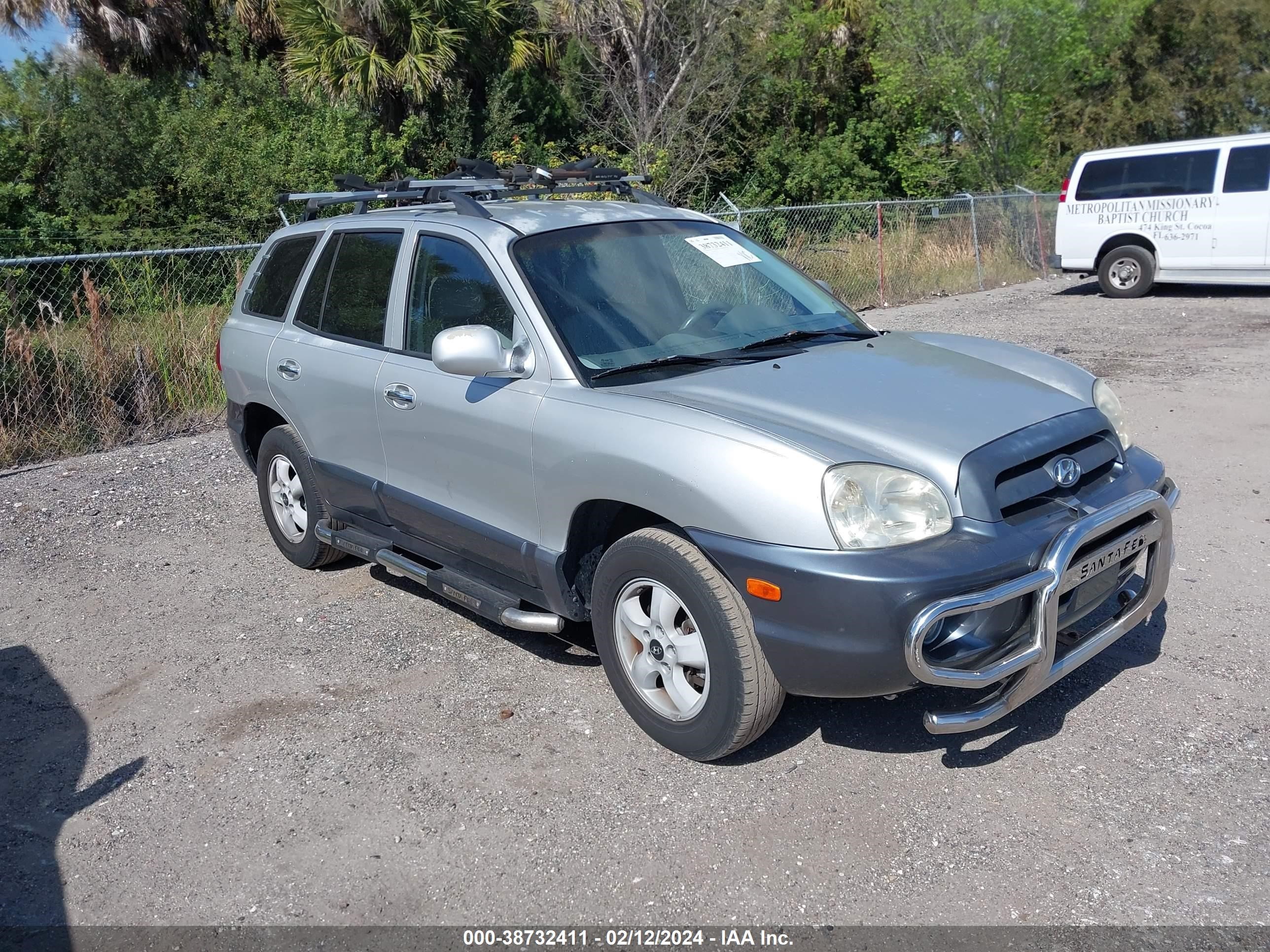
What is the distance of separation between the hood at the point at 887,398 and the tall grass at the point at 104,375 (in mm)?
6691

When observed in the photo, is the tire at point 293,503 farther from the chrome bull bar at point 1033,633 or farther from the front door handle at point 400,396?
the chrome bull bar at point 1033,633

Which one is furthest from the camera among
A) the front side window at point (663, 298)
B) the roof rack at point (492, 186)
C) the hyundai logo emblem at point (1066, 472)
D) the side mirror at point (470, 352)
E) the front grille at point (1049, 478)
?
the roof rack at point (492, 186)

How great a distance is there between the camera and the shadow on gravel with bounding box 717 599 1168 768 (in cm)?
383

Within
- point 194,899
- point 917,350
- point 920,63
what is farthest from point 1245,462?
point 920,63

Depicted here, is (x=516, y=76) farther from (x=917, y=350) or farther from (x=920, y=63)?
(x=917, y=350)

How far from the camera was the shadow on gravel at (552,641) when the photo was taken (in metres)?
4.71

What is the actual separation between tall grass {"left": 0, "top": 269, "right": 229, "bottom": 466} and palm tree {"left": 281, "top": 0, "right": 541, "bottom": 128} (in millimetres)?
8724

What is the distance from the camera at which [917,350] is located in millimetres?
4426

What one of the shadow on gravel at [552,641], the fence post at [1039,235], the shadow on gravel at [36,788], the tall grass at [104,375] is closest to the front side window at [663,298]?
the shadow on gravel at [552,641]

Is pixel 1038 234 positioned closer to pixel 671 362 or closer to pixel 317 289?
pixel 317 289

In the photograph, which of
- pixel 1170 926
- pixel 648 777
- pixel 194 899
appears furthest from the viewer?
pixel 648 777

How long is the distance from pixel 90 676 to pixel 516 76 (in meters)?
17.4

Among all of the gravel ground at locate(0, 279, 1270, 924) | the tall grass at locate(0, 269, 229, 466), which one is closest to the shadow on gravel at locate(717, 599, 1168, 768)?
the gravel ground at locate(0, 279, 1270, 924)

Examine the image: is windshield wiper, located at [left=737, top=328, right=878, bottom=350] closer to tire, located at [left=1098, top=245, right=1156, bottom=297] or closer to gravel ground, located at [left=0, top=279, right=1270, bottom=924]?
gravel ground, located at [left=0, top=279, right=1270, bottom=924]
